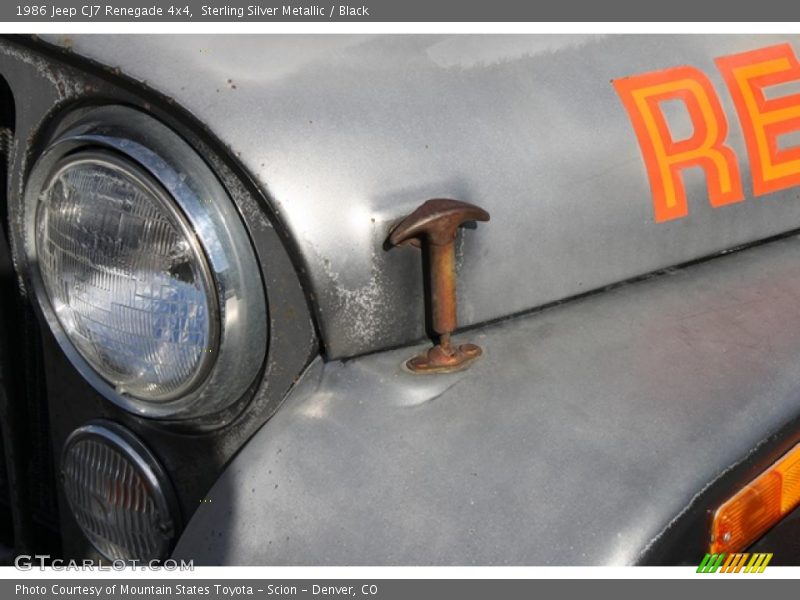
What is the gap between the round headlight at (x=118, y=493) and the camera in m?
1.33

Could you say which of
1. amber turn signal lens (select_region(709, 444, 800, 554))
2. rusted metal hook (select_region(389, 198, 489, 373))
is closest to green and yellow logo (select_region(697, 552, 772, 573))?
amber turn signal lens (select_region(709, 444, 800, 554))

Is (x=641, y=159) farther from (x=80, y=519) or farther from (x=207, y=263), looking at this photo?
(x=80, y=519)

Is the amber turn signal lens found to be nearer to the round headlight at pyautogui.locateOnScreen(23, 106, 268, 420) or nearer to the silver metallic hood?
the silver metallic hood

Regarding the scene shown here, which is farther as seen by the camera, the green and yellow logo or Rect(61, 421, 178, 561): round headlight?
Rect(61, 421, 178, 561): round headlight

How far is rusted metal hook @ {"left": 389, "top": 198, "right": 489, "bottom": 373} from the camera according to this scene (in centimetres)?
113

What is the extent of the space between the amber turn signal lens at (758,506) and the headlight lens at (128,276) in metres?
0.52

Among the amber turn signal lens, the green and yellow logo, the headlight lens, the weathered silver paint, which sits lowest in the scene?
the green and yellow logo

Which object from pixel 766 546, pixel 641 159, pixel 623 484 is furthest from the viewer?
pixel 641 159

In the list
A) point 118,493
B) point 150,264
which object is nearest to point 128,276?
point 150,264

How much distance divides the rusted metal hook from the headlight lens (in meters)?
0.21

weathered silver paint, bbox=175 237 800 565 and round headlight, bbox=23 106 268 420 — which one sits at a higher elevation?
round headlight, bbox=23 106 268 420

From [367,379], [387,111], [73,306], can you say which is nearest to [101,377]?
[73,306]

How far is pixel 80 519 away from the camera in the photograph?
1440 millimetres

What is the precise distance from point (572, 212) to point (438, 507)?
0.36m
